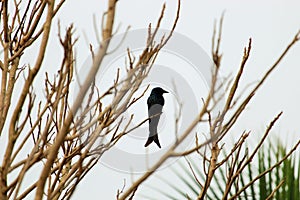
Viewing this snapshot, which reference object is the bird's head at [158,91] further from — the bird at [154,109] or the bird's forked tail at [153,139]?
the bird's forked tail at [153,139]

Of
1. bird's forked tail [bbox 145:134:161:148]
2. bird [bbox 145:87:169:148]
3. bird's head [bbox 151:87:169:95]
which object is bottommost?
bird's forked tail [bbox 145:134:161:148]

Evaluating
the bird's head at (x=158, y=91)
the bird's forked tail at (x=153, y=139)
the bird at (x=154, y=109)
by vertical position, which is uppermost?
the bird's head at (x=158, y=91)

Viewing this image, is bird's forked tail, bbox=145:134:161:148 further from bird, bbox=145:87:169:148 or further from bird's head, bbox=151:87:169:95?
bird's head, bbox=151:87:169:95

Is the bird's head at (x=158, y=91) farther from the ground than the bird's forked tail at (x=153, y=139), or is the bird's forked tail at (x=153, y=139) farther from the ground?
the bird's head at (x=158, y=91)

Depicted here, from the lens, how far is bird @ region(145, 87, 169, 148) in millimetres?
2484

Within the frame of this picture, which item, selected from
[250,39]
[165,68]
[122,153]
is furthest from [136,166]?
[250,39]

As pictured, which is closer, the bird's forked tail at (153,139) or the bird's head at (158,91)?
the bird's forked tail at (153,139)

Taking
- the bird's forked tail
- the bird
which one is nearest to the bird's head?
the bird

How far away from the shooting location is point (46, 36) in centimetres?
171

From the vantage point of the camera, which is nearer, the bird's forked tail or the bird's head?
the bird's forked tail

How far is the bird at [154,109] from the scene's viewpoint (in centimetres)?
248

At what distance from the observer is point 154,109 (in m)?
2.84

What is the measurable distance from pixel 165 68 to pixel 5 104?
73 centimetres

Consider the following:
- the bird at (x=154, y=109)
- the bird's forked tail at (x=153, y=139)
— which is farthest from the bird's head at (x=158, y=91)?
the bird's forked tail at (x=153, y=139)
